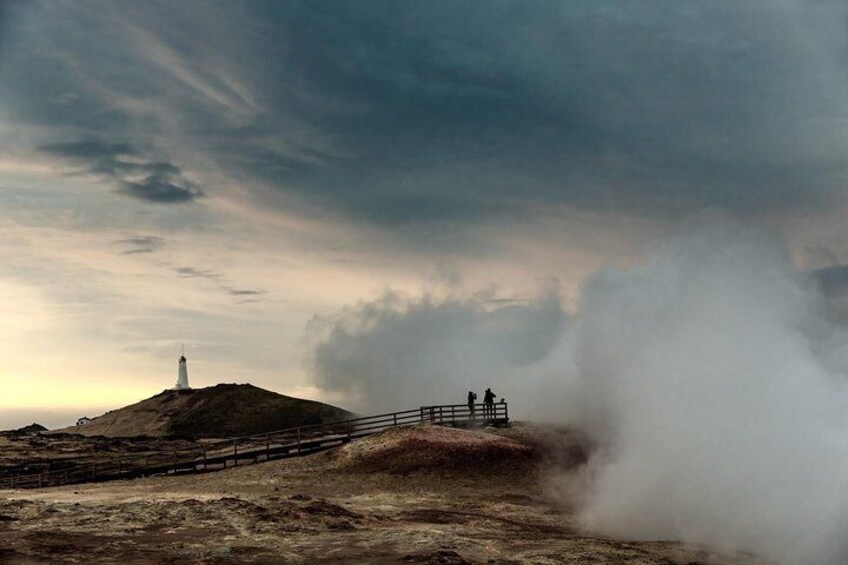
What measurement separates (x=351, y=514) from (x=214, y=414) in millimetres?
63598

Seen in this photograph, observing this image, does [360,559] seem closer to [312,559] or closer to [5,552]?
[312,559]

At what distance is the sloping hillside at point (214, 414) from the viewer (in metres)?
82.4

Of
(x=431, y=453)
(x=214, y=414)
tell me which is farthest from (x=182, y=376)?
(x=431, y=453)

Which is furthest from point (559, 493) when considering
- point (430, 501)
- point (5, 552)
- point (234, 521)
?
point (5, 552)

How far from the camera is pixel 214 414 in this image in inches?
3334

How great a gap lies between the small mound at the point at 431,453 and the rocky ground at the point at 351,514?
0.21ft

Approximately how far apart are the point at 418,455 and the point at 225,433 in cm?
4730

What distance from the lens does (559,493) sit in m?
33.9

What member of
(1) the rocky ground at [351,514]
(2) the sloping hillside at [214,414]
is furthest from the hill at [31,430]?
(1) the rocky ground at [351,514]

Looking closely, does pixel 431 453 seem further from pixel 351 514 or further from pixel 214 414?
pixel 214 414

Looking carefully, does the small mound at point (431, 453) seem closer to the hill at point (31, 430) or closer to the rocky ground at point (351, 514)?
the rocky ground at point (351, 514)

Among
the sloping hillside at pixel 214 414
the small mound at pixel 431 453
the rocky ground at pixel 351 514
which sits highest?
the sloping hillside at pixel 214 414

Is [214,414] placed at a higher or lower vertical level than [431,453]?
higher

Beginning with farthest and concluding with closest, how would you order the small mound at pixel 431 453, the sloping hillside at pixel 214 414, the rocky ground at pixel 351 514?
the sloping hillside at pixel 214 414 < the small mound at pixel 431 453 < the rocky ground at pixel 351 514
